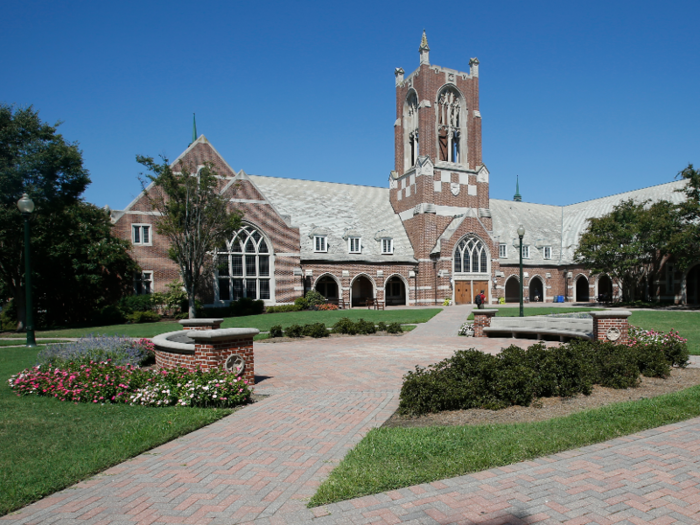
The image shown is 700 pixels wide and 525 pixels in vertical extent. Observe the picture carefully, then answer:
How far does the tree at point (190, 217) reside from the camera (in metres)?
27.5

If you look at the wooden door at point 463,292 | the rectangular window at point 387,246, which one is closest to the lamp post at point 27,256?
the rectangular window at point 387,246

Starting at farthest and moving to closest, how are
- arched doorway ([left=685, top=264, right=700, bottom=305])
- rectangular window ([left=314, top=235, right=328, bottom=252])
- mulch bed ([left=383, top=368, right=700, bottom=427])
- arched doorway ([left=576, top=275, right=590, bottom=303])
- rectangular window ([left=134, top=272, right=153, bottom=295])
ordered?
arched doorway ([left=576, top=275, right=590, bottom=303]), arched doorway ([left=685, top=264, right=700, bottom=305]), rectangular window ([left=314, top=235, right=328, bottom=252]), rectangular window ([left=134, top=272, right=153, bottom=295]), mulch bed ([left=383, top=368, right=700, bottom=427])

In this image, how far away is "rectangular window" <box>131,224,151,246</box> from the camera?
3132 centimetres

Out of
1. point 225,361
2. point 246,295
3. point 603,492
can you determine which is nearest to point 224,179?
point 246,295

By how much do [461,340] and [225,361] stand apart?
9.96m

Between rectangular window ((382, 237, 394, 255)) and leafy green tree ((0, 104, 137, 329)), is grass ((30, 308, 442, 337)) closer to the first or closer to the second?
leafy green tree ((0, 104, 137, 329))

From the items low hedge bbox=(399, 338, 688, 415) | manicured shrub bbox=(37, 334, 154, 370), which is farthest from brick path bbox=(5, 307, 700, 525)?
manicured shrub bbox=(37, 334, 154, 370)

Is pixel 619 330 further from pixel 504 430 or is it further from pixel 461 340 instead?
pixel 504 430

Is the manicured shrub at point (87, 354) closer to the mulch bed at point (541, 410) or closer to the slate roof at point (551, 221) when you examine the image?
the mulch bed at point (541, 410)

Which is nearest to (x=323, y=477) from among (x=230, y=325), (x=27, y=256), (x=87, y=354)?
(x=87, y=354)

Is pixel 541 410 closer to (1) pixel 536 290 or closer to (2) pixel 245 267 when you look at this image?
(2) pixel 245 267

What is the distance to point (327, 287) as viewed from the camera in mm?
43344

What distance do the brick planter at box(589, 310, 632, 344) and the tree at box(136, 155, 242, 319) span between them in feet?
72.1

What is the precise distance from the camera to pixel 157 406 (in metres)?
7.41
